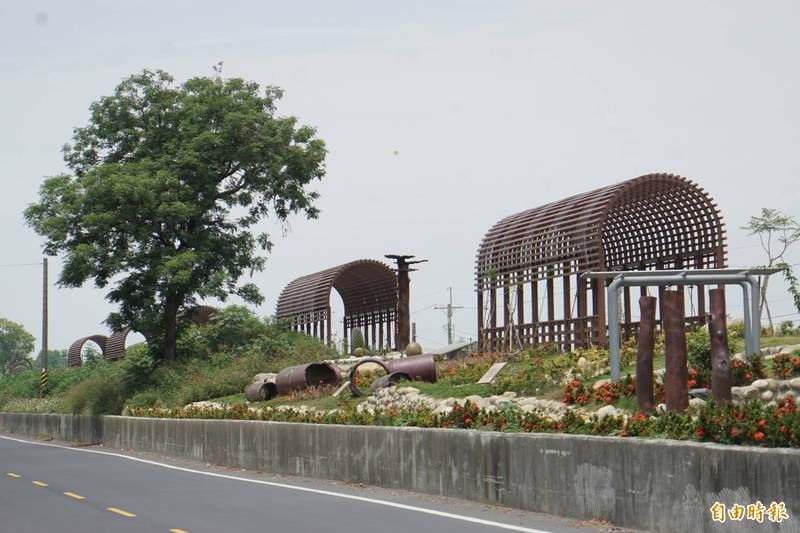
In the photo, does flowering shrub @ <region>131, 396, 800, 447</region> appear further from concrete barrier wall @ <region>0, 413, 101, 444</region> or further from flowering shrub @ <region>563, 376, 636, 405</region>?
concrete barrier wall @ <region>0, 413, 101, 444</region>

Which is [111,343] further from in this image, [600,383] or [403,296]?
[600,383]

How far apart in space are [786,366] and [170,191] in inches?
1117

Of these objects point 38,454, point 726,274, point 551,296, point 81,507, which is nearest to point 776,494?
point 81,507

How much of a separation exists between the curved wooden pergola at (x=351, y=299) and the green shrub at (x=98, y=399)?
997cm

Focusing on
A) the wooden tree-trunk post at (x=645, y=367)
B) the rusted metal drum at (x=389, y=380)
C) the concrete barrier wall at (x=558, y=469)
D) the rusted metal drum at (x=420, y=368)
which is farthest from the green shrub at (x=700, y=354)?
the rusted metal drum at (x=389, y=380)

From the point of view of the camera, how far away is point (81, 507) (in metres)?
14.3

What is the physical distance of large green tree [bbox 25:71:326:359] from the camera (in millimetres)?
40750

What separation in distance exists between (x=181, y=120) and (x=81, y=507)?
1234 inches

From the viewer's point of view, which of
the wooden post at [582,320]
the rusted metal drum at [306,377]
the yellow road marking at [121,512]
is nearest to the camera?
the yellow road marking at [121,512]

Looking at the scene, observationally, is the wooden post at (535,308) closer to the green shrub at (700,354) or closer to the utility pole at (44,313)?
the green shrub at (700,354)

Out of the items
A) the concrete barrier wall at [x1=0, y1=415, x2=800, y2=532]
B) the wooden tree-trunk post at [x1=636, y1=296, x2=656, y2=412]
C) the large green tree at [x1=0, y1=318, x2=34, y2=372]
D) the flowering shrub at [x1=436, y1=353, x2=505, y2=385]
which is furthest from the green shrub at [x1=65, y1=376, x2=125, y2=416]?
the large green tree at [x1=0, y1=318, x2=34, y2=372]

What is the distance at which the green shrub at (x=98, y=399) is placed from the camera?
126 ft

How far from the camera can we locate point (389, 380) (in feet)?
86.7

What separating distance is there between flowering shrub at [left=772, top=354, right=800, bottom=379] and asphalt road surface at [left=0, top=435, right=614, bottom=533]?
21.1 feet
